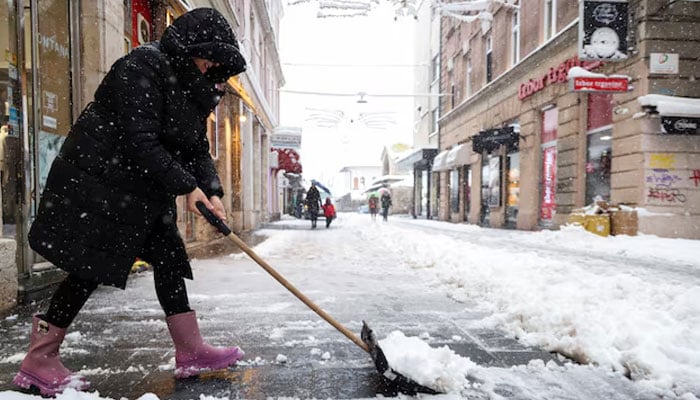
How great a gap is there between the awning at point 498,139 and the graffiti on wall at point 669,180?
6287mm

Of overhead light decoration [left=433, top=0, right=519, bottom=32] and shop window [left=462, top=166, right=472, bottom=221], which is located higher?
overhead light decoration [left=433, top=0, right=519, bottom=32]

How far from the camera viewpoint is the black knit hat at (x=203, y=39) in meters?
2.20

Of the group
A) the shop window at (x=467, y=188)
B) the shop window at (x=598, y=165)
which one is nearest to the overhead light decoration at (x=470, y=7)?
the shop window at (x=598, y=165)

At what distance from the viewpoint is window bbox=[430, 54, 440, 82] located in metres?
28.5

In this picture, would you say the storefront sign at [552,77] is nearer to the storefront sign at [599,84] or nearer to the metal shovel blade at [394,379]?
the storefront sign at [599,84]

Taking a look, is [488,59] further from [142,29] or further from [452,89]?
[142,29]

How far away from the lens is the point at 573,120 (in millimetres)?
12602

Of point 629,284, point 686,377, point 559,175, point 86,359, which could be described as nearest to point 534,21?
point 559,175

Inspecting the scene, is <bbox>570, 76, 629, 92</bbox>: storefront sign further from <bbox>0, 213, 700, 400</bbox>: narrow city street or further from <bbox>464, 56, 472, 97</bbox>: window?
<bbox>464, 56, 472, 97</bbox>: window

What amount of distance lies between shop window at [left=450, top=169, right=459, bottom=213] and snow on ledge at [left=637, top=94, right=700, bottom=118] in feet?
45.4

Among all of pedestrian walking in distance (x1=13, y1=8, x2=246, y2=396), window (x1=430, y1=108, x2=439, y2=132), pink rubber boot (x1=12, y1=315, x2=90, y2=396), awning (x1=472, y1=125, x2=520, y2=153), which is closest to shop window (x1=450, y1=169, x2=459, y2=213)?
awning (x1=472, y1=125, x2=520, y2=153)

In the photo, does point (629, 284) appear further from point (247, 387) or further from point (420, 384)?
point (247, 387)

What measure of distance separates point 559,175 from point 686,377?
12115mm

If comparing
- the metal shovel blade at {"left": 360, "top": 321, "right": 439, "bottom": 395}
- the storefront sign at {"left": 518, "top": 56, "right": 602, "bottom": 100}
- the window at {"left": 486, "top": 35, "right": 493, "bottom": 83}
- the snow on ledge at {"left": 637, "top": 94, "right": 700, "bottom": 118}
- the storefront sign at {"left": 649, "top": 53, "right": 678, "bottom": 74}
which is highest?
the window at {"left": 486, "top": 35, "right": 493, "bottom": 83}
